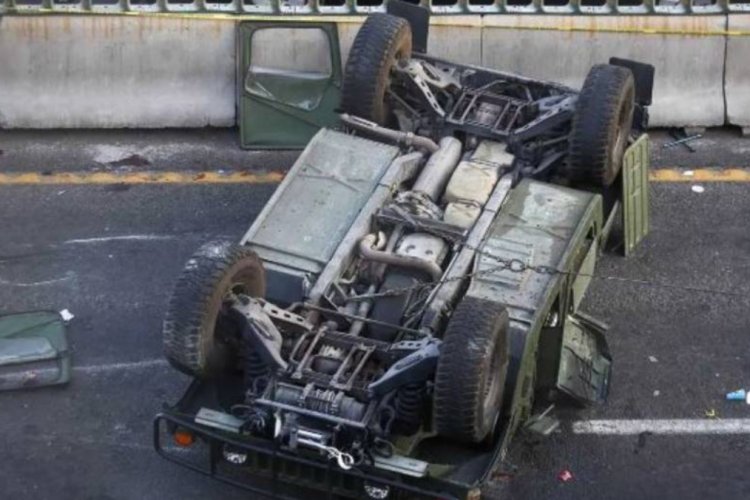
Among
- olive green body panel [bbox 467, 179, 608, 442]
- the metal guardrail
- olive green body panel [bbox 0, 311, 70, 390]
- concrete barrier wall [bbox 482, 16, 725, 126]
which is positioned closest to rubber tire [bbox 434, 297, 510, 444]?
olive green body panel [bbox 467, 179, 608, 442]

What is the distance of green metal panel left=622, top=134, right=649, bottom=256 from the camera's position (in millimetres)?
9634

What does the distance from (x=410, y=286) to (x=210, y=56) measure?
4019 mm

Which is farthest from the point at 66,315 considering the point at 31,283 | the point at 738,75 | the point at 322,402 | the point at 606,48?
the point at 738,75

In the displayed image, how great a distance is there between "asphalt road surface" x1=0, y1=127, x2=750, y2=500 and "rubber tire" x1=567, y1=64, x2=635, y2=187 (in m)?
0.71

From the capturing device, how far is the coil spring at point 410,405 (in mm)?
7242

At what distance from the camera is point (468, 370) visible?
6961mm

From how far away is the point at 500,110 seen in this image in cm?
984

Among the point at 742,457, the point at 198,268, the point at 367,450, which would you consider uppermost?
the point at 198,268

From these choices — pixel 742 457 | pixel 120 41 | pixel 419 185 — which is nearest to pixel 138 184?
pixel 120 41

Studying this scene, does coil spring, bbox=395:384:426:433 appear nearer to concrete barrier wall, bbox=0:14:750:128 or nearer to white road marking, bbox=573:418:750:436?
white road marking, bbox=573:418:750:436

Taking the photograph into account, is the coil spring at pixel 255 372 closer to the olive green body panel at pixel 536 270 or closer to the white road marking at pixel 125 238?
the olive green body panel at pixel 536 270

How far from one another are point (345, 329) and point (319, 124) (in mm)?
3583

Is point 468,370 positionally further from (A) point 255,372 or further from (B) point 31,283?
(B) point 31,283

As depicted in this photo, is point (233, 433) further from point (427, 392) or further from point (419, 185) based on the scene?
point (419, 185)
